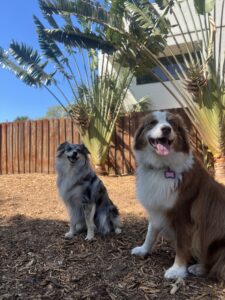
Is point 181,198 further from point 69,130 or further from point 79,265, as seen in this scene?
point 69,130

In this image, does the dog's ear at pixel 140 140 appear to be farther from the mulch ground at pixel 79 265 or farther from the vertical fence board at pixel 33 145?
the vertical fence board at pixel 33 145

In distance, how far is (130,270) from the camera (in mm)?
4078

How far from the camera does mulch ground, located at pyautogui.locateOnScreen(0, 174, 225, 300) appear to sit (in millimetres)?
3627

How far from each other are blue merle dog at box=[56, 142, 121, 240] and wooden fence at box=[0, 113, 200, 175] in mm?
5767

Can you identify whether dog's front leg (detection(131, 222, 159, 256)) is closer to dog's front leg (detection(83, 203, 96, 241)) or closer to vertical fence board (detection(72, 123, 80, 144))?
dog's front leg (detection(83, 203, 96, 241))

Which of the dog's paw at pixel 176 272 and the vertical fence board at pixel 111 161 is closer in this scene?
the dog's paw at pixel 176 272

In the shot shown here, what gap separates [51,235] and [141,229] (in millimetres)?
1293

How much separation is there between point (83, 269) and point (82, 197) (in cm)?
130

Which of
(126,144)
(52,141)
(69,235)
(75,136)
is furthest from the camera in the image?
(52,141)

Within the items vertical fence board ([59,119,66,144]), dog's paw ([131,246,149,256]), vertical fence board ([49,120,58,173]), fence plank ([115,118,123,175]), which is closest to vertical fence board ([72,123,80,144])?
vertical fence board ([59,119,66,144])

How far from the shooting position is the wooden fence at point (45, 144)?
11297 mm

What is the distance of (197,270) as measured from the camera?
12.8ft

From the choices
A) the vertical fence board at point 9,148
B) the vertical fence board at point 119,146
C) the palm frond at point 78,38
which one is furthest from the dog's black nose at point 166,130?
the vertical fence board at point 9,148

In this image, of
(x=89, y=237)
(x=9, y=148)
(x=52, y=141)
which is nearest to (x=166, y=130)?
(x=89, y=237)
